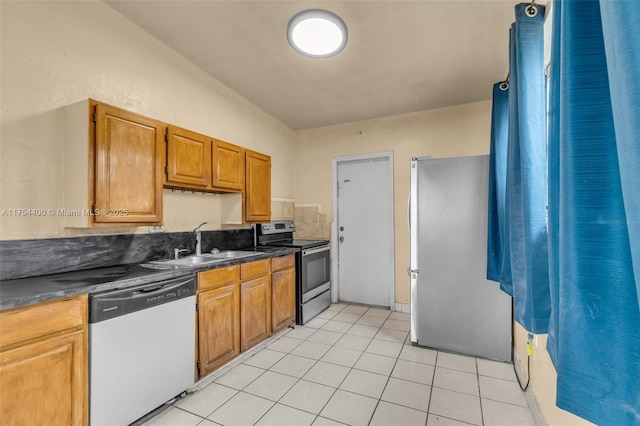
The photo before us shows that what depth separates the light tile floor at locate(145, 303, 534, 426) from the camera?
1.86 m

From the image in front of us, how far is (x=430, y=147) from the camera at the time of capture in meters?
3.84

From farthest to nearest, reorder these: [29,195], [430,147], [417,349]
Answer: [430,147] → [417,349] → [29,195]

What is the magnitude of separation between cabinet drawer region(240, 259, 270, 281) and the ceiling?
189cm

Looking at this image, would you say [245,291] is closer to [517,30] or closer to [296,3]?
[296,3]

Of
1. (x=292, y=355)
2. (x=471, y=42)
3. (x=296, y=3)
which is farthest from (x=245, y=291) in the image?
(x=471, y=42)

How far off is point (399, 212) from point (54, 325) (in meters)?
3.55

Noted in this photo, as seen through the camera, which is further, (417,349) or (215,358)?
(417,349)

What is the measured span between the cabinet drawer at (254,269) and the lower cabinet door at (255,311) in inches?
2.1

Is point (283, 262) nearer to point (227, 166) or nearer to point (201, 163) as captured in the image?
point (227, 166)

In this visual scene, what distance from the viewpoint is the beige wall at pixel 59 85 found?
5.43 ft

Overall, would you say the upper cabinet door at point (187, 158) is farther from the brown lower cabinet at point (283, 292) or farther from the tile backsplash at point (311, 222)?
the tile backsplash at point (311, 222)

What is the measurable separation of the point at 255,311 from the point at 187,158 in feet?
4.95


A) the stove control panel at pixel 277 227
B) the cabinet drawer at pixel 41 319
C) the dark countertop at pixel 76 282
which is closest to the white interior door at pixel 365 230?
the stove control panel at pixel 277 227

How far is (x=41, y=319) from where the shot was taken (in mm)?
1335
